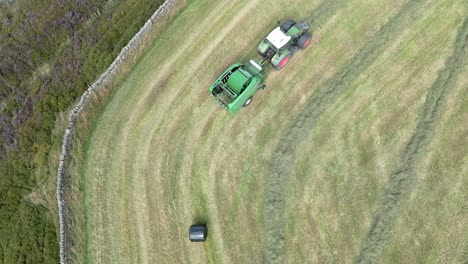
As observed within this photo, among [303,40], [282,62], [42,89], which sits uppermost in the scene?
[42,89]

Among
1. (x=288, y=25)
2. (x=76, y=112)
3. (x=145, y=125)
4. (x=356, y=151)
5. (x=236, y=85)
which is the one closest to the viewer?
(x=356, y=151)

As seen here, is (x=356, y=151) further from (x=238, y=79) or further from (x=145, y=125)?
(x=145, y=125)

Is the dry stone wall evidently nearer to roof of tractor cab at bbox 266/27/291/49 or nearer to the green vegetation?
the green vegetation

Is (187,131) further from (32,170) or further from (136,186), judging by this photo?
(32,170)

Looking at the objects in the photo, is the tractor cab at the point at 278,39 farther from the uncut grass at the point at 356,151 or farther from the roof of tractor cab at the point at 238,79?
Result: the uncut grass at the point at 356,151

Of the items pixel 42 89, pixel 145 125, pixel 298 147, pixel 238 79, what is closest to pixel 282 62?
pixel 238 79

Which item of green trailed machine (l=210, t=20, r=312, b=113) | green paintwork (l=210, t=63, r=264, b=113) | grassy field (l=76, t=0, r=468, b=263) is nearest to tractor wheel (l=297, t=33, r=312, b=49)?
green trailed machine (l=210, t=20, r=312, b=113)

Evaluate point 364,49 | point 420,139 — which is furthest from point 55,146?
point 420,139
